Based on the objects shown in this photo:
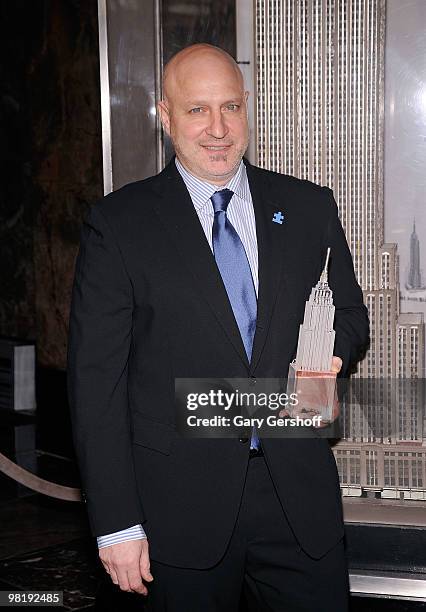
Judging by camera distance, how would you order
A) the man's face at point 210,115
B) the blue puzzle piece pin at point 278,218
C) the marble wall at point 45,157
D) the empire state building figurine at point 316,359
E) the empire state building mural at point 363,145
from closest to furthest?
the empire state building figurine at point 316,359, the man's face at point 210,115, the blue puzzle piece pin at point 278,218, the empire state building mural at point 363,145, the marble wall at point 45,157

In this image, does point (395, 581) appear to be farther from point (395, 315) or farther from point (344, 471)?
point (395, 315)

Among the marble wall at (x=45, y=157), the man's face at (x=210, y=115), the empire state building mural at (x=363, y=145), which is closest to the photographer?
the man's face at (x=210, y=115)

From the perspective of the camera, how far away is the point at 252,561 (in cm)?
221

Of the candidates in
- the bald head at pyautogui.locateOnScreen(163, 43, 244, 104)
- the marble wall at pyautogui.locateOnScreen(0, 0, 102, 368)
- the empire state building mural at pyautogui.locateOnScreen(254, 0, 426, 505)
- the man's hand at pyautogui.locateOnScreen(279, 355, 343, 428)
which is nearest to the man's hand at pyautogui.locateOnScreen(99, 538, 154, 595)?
the man's hand at pyautogui.locateOnScreen(279, 355, 343, 428)

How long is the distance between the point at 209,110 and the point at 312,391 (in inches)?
27.4

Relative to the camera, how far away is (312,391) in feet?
6.85

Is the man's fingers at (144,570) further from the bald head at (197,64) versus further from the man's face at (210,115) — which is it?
the bald head at (197,64)

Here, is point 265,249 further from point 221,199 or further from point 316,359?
point 316,359

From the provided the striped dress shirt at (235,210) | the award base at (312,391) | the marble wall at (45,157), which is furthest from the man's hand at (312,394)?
the marble wall at (45,157)

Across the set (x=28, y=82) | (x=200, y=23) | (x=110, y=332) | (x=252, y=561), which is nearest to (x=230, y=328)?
(x=110, y=332)

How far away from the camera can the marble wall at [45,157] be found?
21.7 ft

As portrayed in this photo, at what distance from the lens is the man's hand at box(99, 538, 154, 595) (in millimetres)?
2115

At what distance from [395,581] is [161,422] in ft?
5.59

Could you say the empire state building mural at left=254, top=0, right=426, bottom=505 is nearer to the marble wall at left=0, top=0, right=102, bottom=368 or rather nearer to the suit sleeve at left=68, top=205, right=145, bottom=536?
the suit sleeve at left=68, top=205, right=145, bottom=536
